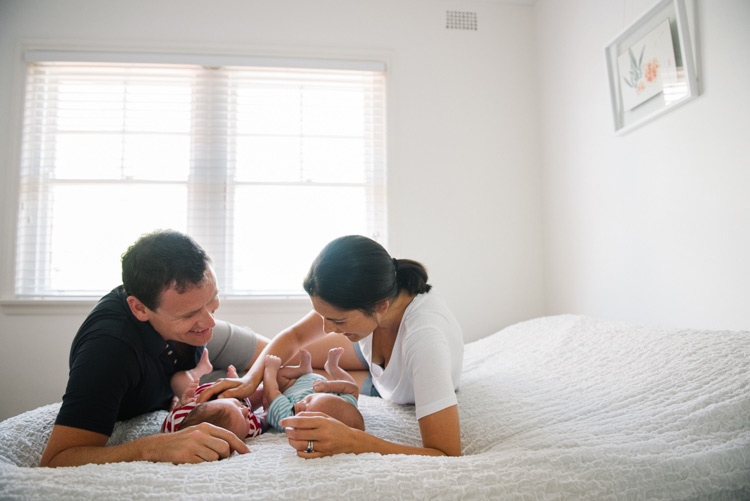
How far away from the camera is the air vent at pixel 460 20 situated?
3330 mm

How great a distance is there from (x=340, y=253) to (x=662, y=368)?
1.08 metres

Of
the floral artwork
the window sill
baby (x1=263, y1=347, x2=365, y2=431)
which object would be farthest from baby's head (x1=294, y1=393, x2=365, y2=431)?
the floral artwork

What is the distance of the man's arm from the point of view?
1061 mm

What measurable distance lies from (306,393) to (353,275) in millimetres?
557

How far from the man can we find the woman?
0.66ft

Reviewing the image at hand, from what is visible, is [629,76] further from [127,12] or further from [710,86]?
[127,12]

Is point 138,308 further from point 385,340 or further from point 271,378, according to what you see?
point 385,340

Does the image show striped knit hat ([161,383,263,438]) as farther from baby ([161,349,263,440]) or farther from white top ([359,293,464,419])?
white top ([359,293,464,419])

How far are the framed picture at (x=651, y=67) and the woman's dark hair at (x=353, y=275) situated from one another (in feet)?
5.19

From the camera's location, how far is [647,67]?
7.00 feet

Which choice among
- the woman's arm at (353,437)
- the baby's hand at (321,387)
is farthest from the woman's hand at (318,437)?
the baby's hand at (321,387)

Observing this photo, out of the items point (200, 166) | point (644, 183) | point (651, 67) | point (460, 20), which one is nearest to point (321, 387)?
Answer: point (644, 183)

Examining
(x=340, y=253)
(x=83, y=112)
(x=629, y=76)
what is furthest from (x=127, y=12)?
(x=629, y=76)

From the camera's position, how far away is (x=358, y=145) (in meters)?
3.29
